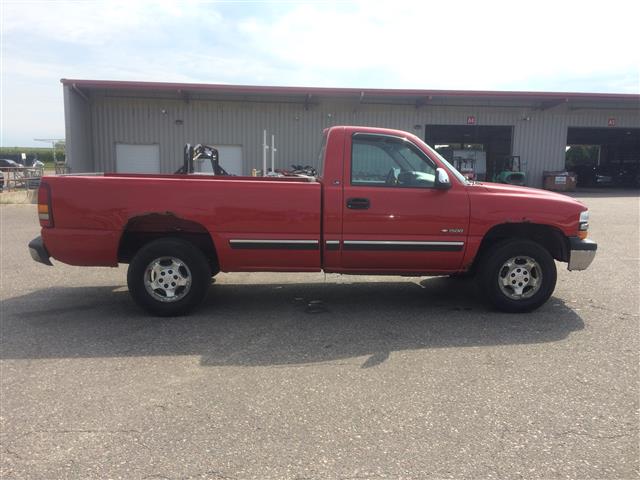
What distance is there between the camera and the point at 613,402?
11.7ft

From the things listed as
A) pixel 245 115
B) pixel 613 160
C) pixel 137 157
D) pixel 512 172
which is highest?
pixel 245 115

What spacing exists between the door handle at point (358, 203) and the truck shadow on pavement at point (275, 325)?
46.9 inches

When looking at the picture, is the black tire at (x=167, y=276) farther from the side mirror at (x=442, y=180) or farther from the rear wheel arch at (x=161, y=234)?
the side mirror at (x=442, y=180)

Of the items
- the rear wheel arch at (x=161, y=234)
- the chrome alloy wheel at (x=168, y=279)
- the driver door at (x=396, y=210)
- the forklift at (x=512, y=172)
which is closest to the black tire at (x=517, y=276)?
the driver door at (x=396, y=210)

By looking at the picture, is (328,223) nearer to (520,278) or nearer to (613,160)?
(520,278)

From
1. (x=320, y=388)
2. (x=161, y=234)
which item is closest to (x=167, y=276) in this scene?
(x=161, y=234)

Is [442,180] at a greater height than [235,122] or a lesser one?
lesser

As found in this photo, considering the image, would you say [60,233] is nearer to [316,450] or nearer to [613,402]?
[316,450]

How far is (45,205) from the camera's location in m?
5.28

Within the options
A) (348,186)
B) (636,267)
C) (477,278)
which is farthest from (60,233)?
(636,267)

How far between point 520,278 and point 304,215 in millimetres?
2479

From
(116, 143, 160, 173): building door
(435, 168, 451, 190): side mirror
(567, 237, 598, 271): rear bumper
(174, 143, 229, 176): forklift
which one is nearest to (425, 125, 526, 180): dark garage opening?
(116, 143, 160, 173): building door

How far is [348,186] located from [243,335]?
188cm

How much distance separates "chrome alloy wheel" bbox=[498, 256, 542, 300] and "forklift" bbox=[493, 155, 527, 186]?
2153 centimetres
